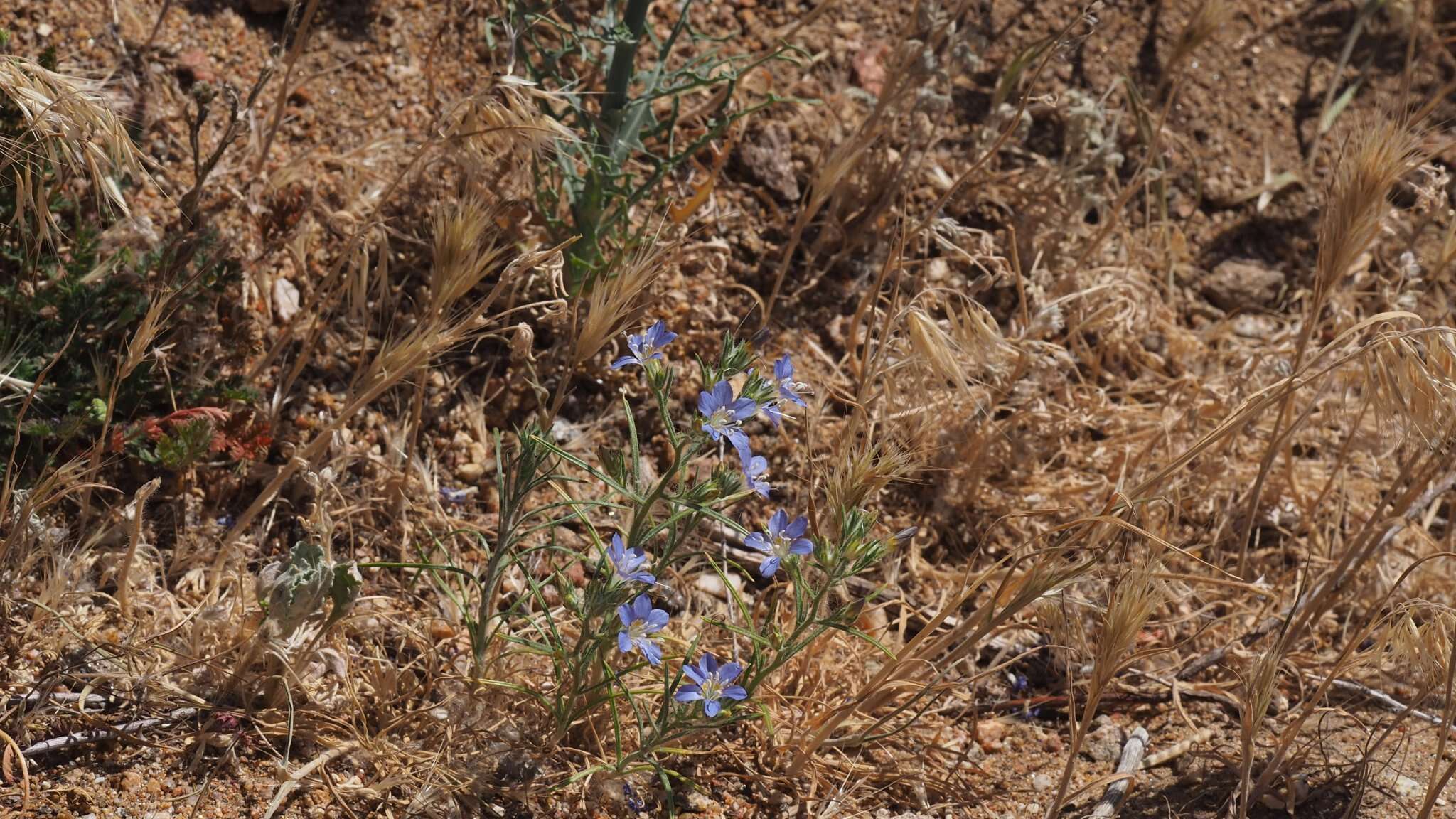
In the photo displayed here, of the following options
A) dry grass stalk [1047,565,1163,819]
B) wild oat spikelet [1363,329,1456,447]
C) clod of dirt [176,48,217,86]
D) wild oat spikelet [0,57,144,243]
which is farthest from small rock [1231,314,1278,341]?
wild oat spikelet [0,57,144,243]

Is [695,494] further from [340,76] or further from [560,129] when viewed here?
[340,76]

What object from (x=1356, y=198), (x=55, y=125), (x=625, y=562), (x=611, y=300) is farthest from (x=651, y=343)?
(x=1356, y=198)

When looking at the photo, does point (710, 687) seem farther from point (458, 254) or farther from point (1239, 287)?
point (1239, 287)

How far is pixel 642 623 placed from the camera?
1912 millimetres

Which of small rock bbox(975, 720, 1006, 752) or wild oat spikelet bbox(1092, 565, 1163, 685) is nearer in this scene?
wild oat spikelet bbox(1092, 565, 1163, 685)

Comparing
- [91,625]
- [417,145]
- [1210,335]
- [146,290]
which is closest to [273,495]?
[91,625]

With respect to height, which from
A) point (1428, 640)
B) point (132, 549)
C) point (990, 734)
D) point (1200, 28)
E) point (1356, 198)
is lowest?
point (990, 734)

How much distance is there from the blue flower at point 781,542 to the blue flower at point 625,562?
6.7 inches

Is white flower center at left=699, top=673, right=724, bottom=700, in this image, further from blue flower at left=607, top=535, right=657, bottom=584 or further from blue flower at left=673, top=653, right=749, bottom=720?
blue flower at left=607, top=535, right=657, bottom=584

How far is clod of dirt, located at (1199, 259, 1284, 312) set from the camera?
367 cm

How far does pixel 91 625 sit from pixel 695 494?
1.17 m

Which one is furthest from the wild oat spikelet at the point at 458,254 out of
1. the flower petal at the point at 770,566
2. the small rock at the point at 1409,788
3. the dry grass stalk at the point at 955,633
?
the small rock at the point at 1409,788

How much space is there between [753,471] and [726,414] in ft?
0.52

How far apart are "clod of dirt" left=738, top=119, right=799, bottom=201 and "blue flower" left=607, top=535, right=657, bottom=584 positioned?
169cm
